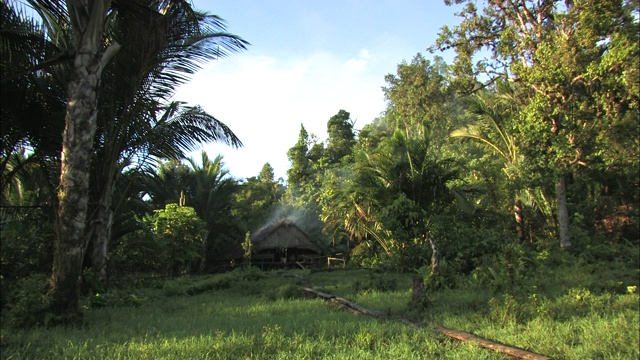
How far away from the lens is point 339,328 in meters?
4.57

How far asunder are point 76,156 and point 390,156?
878cm

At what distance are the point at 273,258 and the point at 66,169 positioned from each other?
1626cm

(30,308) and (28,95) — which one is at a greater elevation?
(28,95)

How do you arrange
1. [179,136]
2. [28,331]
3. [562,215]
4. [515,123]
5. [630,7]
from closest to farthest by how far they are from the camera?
[28,331] < [179,136] < [630,7] < [515,123] < [562,215]

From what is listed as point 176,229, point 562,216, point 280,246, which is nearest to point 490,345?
point 562,216

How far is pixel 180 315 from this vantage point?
5.98m

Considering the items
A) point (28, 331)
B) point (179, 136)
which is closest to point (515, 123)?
point (179, 136)

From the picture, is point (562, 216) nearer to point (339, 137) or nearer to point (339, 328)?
point (339, 328)

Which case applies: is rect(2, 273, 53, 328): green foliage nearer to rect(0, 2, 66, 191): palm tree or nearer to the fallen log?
rect(0, 2, 66, 191): palm tree

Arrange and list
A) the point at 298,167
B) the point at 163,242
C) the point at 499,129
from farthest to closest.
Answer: the point at 298,167 < the point at 499,129 < the point at 163,242

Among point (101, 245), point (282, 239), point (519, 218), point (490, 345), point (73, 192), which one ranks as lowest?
point (490, 345)

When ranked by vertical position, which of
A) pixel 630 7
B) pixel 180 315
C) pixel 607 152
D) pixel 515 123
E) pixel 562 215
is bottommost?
pixel 180 315

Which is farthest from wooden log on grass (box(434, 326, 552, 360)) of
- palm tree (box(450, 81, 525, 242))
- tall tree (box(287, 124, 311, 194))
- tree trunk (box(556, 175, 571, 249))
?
tall tree (box(287, 124, 311, 194))

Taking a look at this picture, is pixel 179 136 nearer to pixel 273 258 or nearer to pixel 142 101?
pixel 142 101
